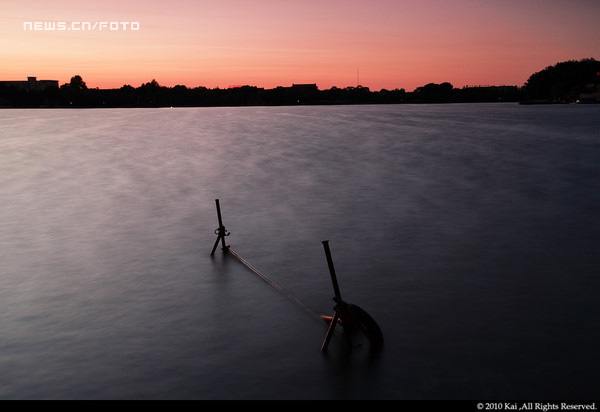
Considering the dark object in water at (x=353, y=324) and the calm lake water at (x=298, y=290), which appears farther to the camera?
the dark object in water at (x=353, y=324)

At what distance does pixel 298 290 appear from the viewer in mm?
16344

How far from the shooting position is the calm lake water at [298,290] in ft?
35.6

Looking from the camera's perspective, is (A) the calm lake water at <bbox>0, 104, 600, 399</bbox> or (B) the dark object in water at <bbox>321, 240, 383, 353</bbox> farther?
(B) the dark object in water at <bbox>321, 240, 383, 353</bbox>

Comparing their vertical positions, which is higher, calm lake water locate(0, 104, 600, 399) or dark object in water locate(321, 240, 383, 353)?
dark object in water locate(321, 240, 383, 353)

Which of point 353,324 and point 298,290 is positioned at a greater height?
point 353,324

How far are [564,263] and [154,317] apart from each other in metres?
12.6

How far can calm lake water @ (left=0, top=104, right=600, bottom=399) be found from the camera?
1086 cm

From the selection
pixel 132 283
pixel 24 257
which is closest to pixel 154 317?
pixel 132 283

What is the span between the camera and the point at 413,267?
60.2 feet

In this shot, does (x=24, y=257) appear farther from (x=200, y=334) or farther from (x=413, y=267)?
(x=413, y=267)

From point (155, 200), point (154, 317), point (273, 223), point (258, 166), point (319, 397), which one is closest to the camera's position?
point (319, 397)

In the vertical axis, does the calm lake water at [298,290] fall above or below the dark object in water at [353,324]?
below

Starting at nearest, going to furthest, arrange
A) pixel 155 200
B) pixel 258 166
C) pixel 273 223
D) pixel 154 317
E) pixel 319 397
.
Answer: pixel 319 397, pixel 154 317, pixel 273 223, pixel 155 200, pixel 258 166

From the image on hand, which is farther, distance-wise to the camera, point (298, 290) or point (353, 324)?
point (298, 290)
